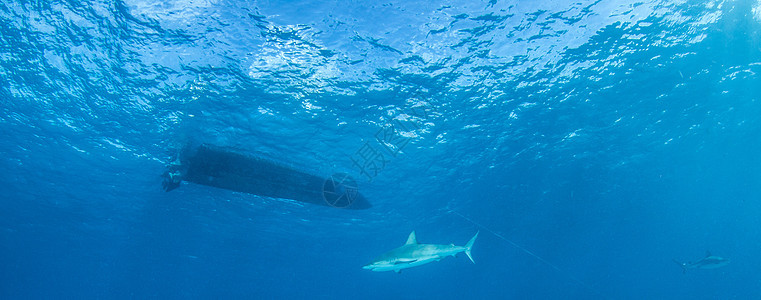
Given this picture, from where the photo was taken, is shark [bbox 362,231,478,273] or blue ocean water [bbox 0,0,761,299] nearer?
shark [bbox 362,231,478,273]

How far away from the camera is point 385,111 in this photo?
44.7 feet

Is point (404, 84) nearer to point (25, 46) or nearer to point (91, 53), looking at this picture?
point (91, 53)

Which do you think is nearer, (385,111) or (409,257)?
(409,257)

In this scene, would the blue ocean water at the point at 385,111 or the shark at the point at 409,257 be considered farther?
the blue ocean water at the point at 385,111

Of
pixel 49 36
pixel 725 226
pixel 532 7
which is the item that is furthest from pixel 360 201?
pixel 725 226

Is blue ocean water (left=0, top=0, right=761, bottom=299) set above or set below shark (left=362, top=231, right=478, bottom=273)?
above

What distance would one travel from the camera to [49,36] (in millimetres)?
9938

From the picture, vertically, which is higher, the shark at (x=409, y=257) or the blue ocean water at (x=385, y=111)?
the blue ocean water at (x=385, y=111)

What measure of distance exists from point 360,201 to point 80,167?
54.2 ft

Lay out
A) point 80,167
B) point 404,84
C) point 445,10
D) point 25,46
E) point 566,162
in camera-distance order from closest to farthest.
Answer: point 445,10 < point 25,46 < point 404,84 < point 80,167 < point 566,162

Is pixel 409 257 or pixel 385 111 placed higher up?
pixel 385 111

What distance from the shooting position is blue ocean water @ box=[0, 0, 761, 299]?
9.90 m

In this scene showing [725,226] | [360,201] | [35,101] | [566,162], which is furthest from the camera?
[725,226]

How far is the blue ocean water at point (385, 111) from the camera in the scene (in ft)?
32.5
